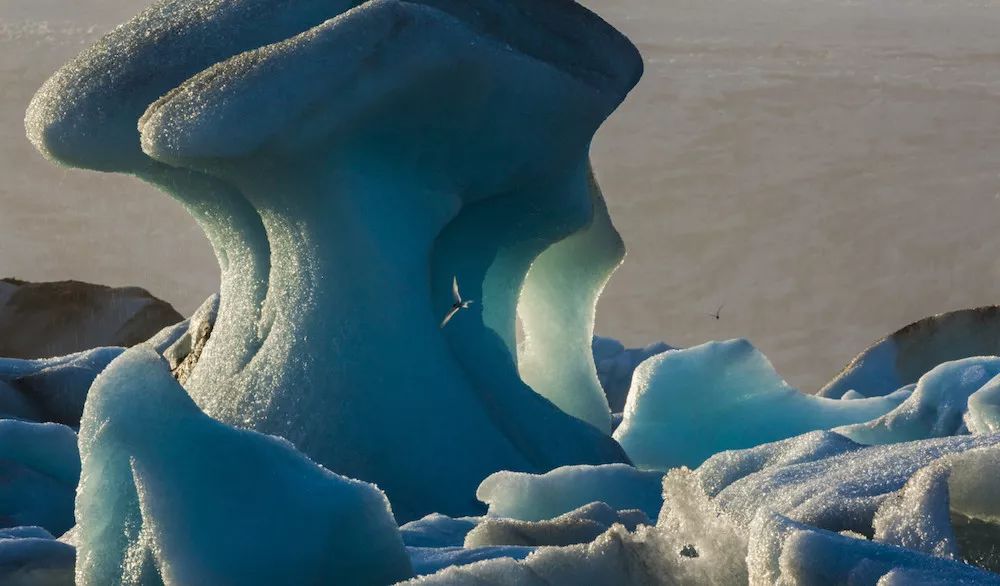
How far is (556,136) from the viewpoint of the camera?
375 cm

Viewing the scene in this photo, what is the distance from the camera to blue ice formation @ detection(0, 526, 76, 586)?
2.21 meters

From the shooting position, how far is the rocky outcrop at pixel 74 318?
7125 millimetres

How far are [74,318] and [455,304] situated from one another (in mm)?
3840

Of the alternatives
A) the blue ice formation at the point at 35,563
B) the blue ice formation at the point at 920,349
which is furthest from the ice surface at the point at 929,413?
the blue ice formation at the point at 35,563

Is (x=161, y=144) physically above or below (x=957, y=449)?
above

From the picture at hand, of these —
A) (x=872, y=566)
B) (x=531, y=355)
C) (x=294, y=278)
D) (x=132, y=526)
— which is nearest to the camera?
(x=872, y=566)

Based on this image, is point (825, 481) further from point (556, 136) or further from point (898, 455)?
point (556, 136)

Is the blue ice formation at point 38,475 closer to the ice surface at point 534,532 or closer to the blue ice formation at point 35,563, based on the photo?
the blue ice formation at point 35,563

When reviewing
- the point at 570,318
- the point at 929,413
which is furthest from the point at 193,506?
the point at 570,318

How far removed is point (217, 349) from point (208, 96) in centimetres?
66

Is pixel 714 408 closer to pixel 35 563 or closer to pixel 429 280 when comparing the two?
pixel 429 280

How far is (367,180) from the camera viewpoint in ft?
11.9

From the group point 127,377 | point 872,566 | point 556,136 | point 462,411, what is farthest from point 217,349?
point 872,566

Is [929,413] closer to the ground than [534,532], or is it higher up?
closer to the ground
